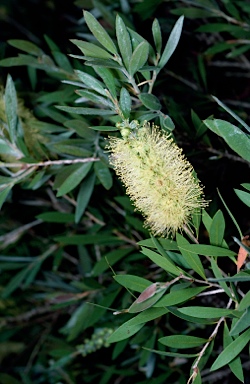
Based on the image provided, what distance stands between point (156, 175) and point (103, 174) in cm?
34

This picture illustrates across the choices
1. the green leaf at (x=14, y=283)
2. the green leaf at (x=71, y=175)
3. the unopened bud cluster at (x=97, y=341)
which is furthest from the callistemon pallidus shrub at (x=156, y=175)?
the green leaf at (x=14, y=283)

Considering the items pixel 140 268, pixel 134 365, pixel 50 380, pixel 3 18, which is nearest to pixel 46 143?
pixel 140 268

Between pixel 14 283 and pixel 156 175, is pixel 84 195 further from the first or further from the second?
pixel 14 283

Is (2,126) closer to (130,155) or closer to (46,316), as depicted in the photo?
(130,155)

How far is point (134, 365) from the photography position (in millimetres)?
1586

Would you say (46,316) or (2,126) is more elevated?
(2,126)

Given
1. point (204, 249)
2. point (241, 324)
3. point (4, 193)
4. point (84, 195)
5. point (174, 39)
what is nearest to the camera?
point (241, 324)

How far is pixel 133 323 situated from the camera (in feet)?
2.76

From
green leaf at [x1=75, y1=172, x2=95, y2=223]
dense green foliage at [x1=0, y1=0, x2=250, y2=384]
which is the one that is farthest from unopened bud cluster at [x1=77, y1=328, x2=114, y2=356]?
green leaf at [x1=75, y1=172, x2=95, y2=223]

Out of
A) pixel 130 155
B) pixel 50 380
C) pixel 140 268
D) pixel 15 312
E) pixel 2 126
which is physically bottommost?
pixel 50 380

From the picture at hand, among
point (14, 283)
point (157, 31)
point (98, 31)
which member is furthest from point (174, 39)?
point (14, 283)

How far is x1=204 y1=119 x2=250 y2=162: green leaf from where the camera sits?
783 millimetres

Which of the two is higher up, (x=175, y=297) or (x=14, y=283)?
(x=175, y=297)

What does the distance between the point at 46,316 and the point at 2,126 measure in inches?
35.1
